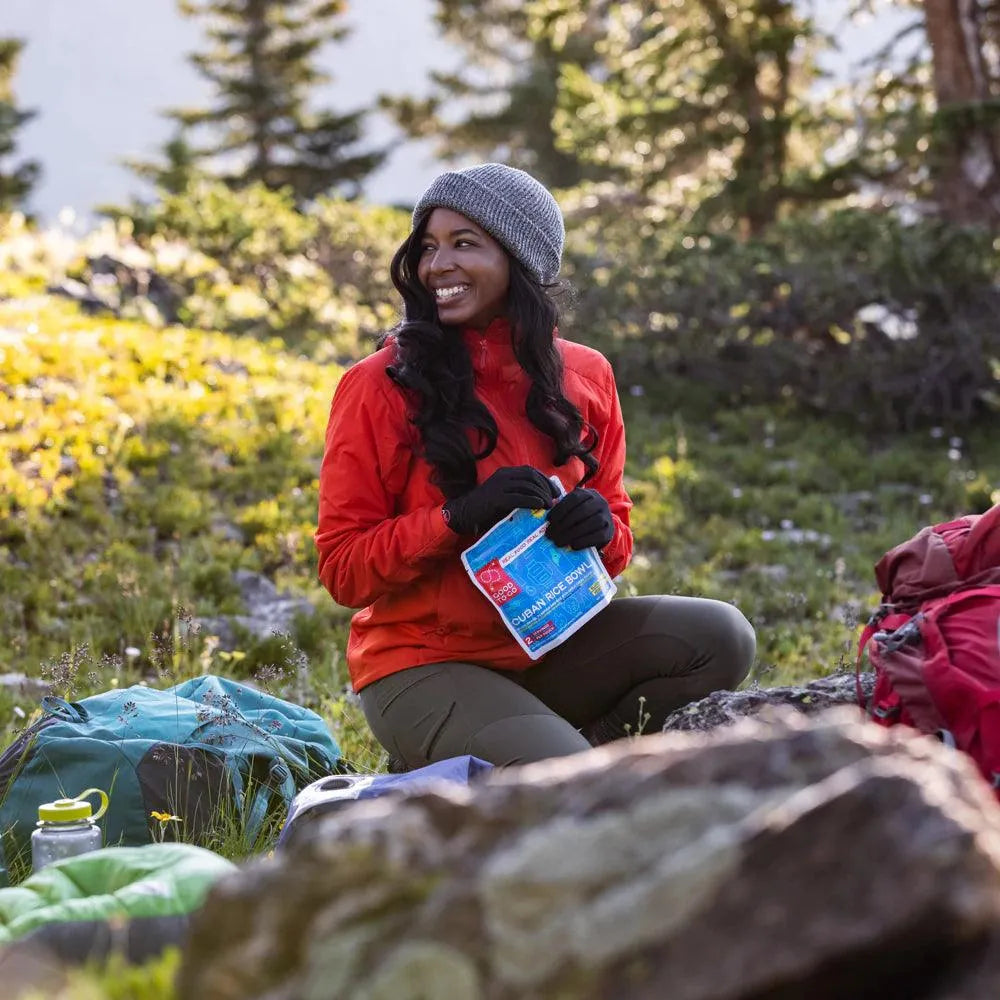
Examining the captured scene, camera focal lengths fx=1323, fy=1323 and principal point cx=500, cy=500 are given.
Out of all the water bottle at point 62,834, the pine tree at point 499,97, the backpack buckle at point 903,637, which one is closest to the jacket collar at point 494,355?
the backpack buckle at point 903,637

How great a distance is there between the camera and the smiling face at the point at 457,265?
3.92m

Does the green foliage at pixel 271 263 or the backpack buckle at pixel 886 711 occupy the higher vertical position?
the green foliage at pixel 271 263

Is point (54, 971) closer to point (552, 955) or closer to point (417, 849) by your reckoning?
point (417, 849)

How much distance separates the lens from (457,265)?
391 cm

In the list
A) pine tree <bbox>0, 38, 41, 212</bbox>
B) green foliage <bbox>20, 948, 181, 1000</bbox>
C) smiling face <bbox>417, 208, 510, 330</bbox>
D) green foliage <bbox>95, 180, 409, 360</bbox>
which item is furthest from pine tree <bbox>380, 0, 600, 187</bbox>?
green foliage <bbox>20, 948, 181, 1000</bbox>

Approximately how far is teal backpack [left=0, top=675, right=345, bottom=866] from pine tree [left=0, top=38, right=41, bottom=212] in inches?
1035

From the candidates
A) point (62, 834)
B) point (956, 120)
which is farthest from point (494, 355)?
point (956, 120)

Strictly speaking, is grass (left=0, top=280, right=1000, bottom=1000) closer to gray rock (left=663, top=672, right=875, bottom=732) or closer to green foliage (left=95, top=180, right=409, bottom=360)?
gray rock (left=663, top=672, right=875, bottom=732)

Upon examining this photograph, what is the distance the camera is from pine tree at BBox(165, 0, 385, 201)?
29719mm

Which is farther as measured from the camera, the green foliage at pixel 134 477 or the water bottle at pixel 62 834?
the green foliage at pixel 134 477

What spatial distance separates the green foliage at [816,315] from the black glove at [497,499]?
26.7ft

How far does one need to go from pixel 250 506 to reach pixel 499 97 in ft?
79.9

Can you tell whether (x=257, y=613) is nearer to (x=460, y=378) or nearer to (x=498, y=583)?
(x=460, y=378)

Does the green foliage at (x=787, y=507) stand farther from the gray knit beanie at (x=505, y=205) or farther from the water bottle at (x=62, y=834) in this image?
the water bottle at (x=62, y=834)
